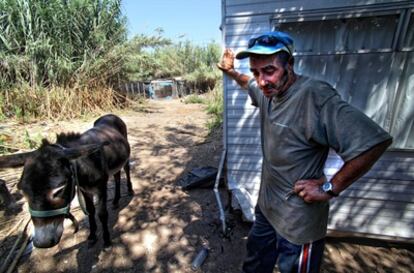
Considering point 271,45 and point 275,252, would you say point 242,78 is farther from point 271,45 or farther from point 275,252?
point 275,252

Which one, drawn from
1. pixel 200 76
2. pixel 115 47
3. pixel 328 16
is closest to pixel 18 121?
pixel 115 47

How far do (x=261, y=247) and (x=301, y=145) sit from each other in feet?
3.25

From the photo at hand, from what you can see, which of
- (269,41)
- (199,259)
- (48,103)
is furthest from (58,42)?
(269,41)

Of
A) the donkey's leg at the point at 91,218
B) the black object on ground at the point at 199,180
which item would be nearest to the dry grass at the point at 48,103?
the black object on ground at the point at 199,180

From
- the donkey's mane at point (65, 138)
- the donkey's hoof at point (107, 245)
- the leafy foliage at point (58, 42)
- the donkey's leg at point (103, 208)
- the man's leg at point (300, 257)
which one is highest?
the leafy foliage at point (58, 42)

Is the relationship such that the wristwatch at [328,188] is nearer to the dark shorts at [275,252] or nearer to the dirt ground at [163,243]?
the dark shorts at [275,252]

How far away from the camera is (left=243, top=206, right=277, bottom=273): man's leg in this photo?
6.62 feet

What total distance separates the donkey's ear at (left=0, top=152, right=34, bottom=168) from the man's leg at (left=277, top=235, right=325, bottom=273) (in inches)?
81.6

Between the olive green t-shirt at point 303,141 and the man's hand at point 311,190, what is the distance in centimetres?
6

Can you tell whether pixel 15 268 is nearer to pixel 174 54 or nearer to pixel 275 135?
pixel 275 135

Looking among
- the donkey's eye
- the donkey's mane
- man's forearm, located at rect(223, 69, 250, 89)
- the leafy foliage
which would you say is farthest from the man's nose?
the leafy foliage

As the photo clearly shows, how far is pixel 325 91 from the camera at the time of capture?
4.75 feet

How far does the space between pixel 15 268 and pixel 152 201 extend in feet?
6.10

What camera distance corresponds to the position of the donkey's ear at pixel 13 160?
6.71 feet
